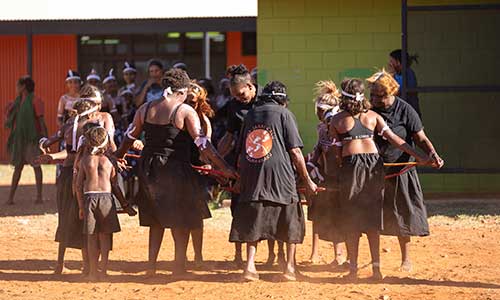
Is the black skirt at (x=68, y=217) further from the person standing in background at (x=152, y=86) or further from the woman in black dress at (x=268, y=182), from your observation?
the person standing in background at (x=152, y=86)

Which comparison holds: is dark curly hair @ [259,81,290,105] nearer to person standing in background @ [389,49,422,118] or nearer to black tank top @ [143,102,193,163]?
black tank top @ [143,102,193,163]

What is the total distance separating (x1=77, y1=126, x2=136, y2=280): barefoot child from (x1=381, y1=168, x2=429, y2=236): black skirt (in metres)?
2.42

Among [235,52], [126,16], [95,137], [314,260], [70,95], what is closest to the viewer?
[95,137]

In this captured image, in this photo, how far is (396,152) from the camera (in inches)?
358

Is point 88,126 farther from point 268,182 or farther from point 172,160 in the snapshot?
point 268,182

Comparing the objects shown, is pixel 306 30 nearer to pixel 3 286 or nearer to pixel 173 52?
pixel 3 286

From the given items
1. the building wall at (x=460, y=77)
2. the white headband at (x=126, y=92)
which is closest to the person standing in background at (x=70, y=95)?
the white headband at (x=126, y=92)

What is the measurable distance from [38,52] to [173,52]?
3353mm

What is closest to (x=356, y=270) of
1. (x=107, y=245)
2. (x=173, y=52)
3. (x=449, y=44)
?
(x=107, y=245)

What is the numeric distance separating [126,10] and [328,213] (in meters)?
12.3

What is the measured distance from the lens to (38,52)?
Result: 24.4 meters

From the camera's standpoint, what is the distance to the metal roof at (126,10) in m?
20.0

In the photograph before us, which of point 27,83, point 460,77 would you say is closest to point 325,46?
point 460,77

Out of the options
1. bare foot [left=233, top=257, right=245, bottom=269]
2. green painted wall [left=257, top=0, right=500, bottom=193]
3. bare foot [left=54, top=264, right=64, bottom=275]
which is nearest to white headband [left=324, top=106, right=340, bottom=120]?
bare foot [left=233, top=257, right=245, bottom=269]
